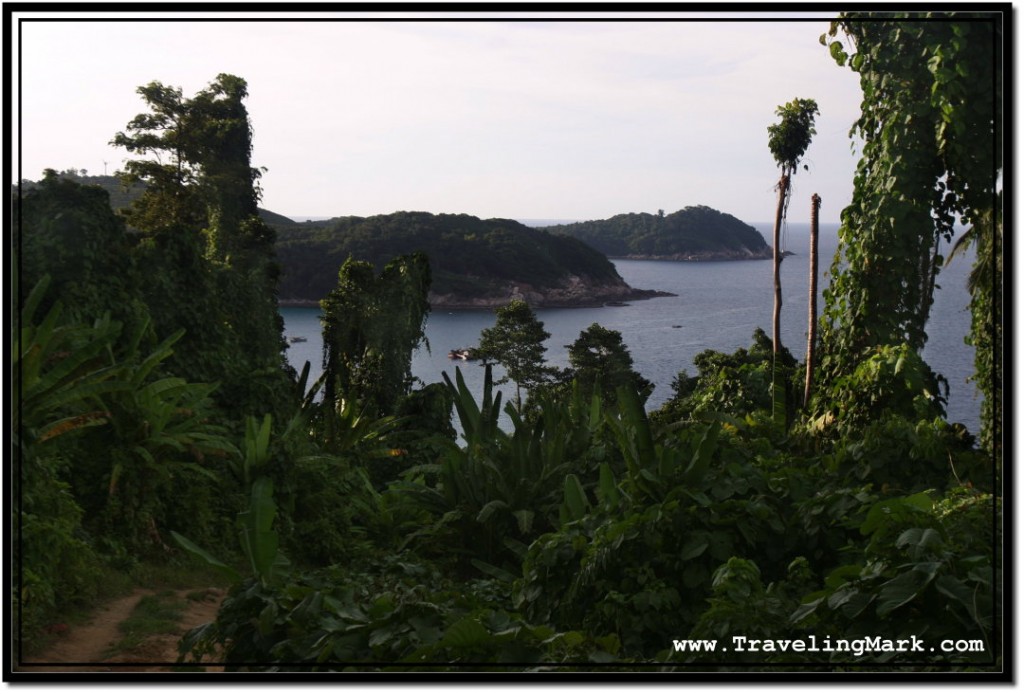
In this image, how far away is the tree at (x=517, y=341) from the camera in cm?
993

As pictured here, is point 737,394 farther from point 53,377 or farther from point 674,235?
point 53,377

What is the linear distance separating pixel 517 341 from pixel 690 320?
1908 mm

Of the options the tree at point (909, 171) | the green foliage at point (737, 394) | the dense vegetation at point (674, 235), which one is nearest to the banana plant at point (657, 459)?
the tree at point (909, 171)

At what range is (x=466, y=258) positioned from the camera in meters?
9.42

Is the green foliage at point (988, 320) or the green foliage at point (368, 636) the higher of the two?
the green foliage at point (988, 320)

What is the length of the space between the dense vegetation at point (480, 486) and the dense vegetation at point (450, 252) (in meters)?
0.49

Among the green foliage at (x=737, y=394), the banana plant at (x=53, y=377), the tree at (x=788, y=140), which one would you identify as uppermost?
the tree at (x=788, y=140)

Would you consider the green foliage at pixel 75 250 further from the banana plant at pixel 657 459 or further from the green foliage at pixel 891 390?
the green foliage at pixel 891 390

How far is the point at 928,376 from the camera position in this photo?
18.9ft

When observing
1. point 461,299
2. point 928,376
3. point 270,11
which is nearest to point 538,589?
point 270,11

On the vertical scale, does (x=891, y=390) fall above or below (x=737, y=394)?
above

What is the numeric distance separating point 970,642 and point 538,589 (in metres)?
1.53

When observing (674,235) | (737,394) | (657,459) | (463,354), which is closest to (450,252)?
(463,354)

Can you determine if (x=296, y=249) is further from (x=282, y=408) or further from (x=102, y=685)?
(x=102, y=685)
